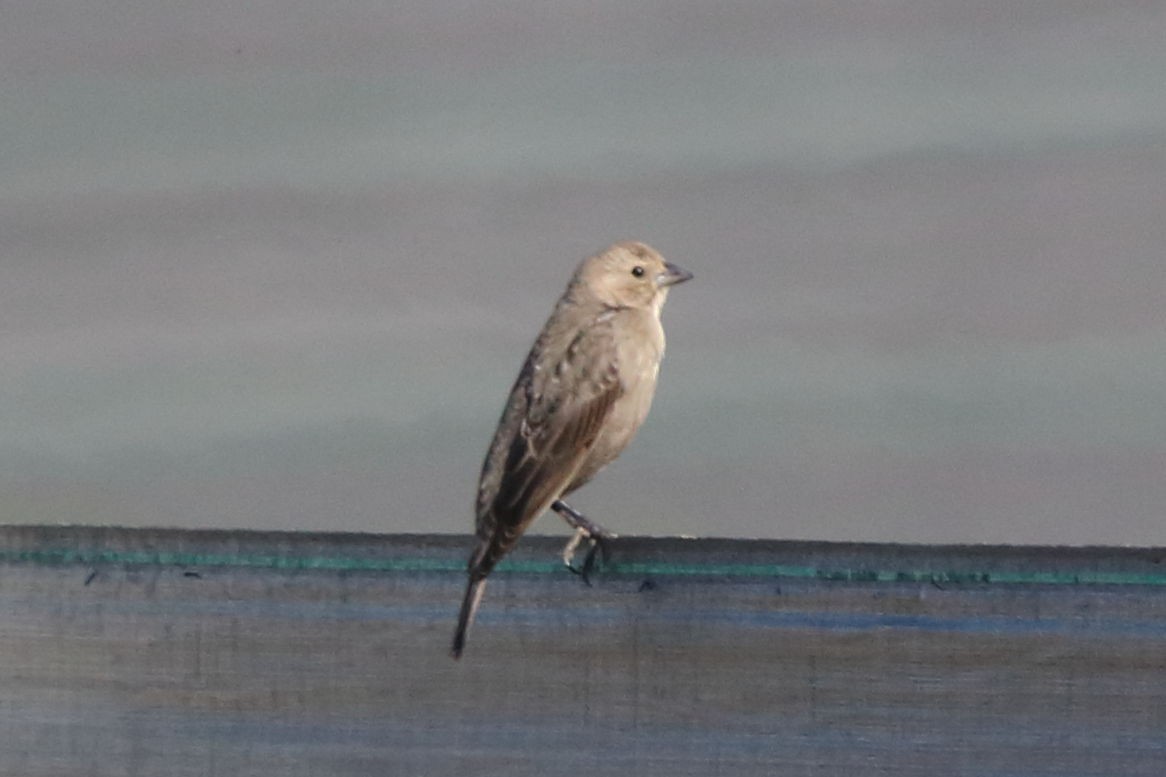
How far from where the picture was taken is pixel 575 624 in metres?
2.93

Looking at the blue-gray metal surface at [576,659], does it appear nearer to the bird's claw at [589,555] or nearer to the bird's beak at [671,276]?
the bird's claw at [589,555]

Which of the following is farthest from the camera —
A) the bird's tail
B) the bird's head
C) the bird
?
the bird's head

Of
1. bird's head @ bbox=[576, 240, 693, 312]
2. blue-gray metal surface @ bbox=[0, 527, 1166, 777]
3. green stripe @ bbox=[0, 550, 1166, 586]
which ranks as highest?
bird's head @ bbox=[576, 240, 693, 312]

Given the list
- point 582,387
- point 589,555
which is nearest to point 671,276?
point 582,387

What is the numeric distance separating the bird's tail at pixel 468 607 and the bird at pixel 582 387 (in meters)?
1.51

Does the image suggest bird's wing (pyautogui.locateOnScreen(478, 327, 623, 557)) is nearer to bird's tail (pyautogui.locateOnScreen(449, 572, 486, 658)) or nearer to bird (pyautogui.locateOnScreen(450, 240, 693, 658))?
bird (pyautogui.locateOnScreen(450, 240, 693, 658))

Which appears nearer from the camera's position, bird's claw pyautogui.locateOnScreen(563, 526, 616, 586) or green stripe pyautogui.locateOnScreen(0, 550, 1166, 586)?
green stripe pyautogui.locateOnScreen(0, 550, 1166, 586)

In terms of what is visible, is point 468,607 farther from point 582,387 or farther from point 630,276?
point 630,276

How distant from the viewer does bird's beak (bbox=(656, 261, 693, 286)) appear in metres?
6.40

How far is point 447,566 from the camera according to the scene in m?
2.95

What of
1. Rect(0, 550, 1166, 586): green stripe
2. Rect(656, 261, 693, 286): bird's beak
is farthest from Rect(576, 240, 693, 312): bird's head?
Rect(0, 550, 1166, 586): green stripe

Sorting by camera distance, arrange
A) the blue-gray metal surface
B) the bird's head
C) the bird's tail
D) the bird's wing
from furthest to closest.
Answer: the bird's head < the bird's wing < the bird's tail < the blue-gray metal surface

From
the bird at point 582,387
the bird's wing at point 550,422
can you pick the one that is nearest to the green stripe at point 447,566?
the bird at point 582,387

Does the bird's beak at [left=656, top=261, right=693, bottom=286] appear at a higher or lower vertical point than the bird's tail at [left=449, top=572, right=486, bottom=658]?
higher
